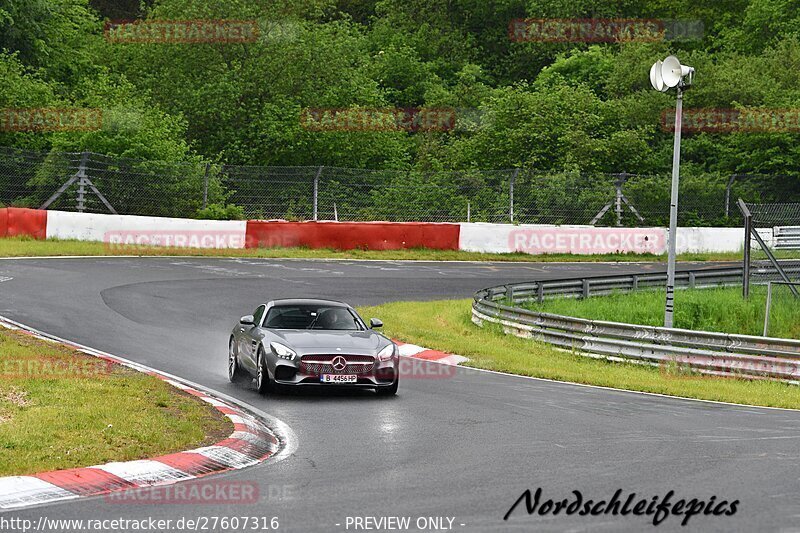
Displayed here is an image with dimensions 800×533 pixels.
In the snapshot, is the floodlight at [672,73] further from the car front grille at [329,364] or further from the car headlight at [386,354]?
the car front grille at [329,364]

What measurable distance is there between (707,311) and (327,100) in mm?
27966

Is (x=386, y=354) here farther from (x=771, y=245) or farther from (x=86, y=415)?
(x=771, y=245)

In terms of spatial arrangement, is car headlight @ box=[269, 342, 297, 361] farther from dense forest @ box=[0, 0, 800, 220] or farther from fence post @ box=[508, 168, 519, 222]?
dense forest @ box=[0, 0, 800, 220]

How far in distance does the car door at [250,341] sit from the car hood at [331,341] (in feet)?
0.99

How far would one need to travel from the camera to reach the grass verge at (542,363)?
1619cm

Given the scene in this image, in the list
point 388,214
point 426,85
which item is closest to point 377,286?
point 388,214

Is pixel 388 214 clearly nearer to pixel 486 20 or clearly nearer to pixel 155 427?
pixel 155 427

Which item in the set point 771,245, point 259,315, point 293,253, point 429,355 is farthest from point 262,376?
point 771,245

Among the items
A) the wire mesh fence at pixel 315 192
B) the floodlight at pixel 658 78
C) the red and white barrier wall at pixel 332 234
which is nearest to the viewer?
the floodlight at pixel 658 78

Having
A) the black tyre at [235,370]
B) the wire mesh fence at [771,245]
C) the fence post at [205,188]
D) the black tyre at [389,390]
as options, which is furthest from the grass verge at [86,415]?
the fence post at [205,188]

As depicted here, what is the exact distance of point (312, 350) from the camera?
1427cm

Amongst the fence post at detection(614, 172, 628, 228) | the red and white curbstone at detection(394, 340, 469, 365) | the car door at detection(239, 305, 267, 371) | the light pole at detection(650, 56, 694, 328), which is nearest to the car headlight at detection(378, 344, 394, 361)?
the car door at detection(239, 305, 267, 371)

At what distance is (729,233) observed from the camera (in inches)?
1566

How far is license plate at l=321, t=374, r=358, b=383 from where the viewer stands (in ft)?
46.6
